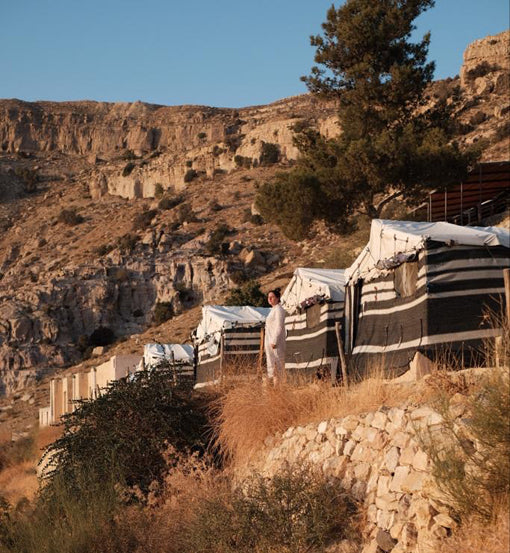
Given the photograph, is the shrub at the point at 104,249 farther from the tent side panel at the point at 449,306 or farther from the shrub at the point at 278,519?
the shrub at the point at 278,519

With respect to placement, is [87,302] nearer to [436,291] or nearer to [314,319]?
[314,319]

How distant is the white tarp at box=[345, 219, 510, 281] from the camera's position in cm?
1122

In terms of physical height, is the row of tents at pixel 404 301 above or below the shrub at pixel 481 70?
below

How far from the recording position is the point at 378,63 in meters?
27.4

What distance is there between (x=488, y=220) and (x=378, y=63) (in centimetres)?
636

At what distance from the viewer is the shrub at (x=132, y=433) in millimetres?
11797

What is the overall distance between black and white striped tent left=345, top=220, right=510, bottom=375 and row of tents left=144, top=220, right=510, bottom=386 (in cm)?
1

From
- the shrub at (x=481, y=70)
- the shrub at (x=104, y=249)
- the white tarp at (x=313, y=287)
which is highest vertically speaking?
the shrub at (x=481, y=70)

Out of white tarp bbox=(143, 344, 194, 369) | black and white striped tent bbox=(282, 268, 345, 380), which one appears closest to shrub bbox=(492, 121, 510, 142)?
white tarp bbox=(143, 344, 194, 369)

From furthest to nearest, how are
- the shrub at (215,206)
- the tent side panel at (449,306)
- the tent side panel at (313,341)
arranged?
the shrub at (215,206) → the tent side panel at (313,341) → the tent side panel at (449,306)

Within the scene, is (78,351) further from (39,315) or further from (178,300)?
(178,300)

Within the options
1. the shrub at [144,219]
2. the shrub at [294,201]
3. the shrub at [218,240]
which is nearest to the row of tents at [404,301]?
the shrub at [294,201]

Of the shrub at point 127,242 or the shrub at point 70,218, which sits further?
the shrub at point 70,218

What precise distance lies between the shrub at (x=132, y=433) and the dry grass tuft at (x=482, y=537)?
228 inches
